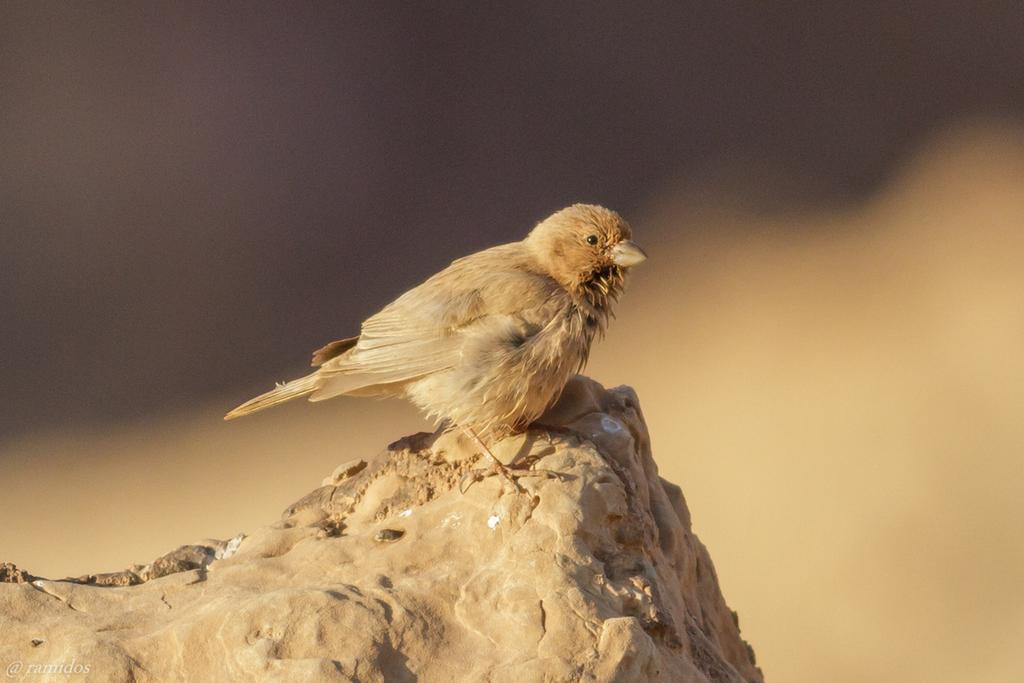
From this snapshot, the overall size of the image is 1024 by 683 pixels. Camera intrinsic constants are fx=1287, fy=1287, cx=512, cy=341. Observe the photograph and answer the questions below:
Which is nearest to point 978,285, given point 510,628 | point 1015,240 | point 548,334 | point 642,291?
point 1015,240

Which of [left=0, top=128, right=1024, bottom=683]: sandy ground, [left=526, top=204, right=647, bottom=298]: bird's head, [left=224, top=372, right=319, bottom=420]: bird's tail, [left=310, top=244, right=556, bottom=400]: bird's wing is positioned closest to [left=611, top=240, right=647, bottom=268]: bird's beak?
[left=526, top=204, right=647, bottom=298]: bird's head

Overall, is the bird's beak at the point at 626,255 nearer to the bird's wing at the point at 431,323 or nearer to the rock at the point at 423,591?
the bird's wing at the point at 431,323

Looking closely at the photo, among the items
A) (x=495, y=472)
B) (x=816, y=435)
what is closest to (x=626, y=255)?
(x=495, y=472)

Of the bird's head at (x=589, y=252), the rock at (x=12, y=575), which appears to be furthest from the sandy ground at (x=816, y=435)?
the rock at (x=12, y=575)

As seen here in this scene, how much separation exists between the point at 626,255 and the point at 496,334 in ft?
1.94

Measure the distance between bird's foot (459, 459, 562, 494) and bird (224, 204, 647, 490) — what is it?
0.07 metres

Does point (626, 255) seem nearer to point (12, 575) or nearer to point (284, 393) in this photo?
point (284, 393)

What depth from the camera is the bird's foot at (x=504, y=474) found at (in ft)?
12.2

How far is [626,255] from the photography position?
4.55 metres

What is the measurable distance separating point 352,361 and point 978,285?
22.2ft

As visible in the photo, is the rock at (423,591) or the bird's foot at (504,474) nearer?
the rock at (423,591)

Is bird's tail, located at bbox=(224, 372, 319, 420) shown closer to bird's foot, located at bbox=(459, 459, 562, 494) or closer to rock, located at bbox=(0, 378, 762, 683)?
rock, located at bbox=(0, 378, 762, 683)

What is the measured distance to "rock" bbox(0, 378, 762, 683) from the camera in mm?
3213

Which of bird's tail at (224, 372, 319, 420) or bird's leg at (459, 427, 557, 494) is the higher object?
bird's tail at (224, 372, 319, 420)
